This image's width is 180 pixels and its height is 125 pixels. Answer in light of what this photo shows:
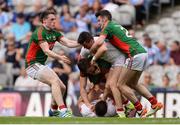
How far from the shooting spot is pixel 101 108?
19.2 m

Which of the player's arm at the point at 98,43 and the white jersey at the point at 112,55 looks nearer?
the player's arm at the point at 98,43

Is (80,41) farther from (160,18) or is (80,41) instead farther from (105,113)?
(160,18)

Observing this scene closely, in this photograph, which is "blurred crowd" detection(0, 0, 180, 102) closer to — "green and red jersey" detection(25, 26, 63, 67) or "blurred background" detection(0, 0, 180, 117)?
"blurred background" detection(0, 0, 180, 117)

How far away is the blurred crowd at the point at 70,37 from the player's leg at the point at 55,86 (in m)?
4.23

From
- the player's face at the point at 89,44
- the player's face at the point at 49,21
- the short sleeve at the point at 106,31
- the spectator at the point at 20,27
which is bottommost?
the player's face at the point at 89,44

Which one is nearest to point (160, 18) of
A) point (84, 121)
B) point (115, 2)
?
point (115, 2)

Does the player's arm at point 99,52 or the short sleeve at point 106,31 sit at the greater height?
the short sleeve at point 106,31

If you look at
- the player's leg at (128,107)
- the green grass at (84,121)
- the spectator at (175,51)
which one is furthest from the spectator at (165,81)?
the green grass at (84,121)

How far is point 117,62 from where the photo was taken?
1953 centimetres

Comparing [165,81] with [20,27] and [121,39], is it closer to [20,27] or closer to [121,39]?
[121,39]

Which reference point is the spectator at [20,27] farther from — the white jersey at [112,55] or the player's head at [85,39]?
the player's head at [85,39]

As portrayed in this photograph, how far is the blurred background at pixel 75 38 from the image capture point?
24000mm

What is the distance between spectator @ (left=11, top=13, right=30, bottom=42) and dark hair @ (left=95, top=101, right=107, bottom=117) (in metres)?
8.50

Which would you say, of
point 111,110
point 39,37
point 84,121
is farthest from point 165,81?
point 84,121
